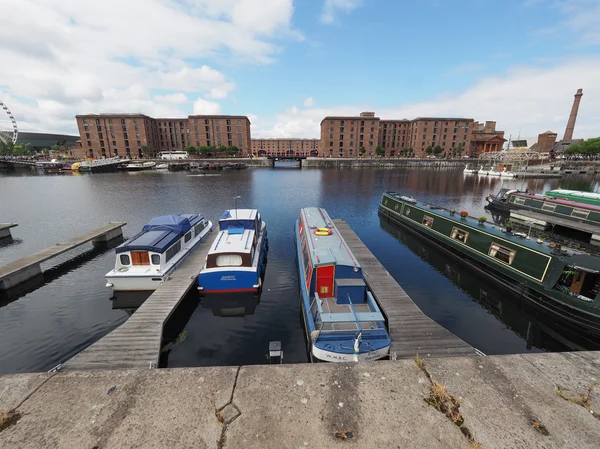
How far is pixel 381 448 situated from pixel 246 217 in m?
20.3

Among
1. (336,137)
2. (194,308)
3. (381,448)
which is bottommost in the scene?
(194,308)

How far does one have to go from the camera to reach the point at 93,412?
3.71 metres

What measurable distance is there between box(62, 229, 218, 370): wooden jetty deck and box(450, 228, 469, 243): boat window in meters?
23.3

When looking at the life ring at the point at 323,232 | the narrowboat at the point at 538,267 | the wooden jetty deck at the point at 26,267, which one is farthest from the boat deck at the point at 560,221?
the wooden jetty deck at the point at 26,267

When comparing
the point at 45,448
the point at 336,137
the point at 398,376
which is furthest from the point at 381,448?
the point at 336,137

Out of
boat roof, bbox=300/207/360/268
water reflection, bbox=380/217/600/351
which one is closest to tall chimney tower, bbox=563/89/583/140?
water reflection, bbox=380/217/600/351

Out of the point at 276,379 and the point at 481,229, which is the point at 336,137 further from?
the point at 276,379

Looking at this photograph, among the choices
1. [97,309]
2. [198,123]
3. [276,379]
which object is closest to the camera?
[276,379]

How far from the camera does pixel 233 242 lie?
18500 millimetres

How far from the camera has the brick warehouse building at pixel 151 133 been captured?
129m

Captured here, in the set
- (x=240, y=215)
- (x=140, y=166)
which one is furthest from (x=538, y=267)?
(x=140, y=166)

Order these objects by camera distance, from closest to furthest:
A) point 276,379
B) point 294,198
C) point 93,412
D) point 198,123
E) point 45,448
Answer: point 45,448 → point 93,412 → point 276,379 → point 294,198 → point 198,123

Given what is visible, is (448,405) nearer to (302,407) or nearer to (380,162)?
(302,407)

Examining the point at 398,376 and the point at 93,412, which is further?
the point at 398,376
